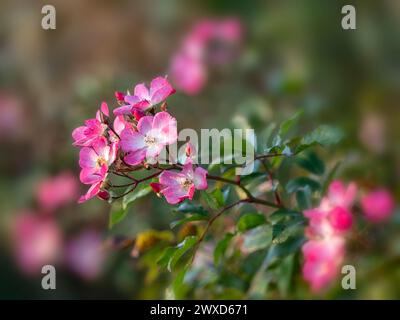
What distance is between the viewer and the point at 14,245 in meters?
2.00

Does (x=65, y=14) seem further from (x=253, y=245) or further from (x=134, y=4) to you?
(x=253, y=245)

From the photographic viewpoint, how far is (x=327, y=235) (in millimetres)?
1054

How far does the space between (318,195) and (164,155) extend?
245 mm

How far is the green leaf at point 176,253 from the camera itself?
83 cm

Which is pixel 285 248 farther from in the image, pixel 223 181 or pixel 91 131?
pixel 91 131

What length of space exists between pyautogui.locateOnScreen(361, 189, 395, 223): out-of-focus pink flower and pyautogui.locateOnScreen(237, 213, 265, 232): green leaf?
0.42 meters

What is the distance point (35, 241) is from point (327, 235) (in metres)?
1.05

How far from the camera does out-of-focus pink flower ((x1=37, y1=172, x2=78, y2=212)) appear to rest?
6.08ft

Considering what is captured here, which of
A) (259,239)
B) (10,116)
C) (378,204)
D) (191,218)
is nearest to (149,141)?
(191,218)

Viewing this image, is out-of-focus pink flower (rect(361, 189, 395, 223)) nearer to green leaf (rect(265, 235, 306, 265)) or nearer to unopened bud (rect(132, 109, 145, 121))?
green leaf (rect(265, 235, 306, 265))

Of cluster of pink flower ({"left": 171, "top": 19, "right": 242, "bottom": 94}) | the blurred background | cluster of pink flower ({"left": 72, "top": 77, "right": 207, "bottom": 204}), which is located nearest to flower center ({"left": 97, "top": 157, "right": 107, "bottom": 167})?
cluster of pink flower ({"left": 72, "top": 77, "right": 207, "bottom": 204})

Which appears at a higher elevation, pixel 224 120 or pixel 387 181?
pixel 224 120

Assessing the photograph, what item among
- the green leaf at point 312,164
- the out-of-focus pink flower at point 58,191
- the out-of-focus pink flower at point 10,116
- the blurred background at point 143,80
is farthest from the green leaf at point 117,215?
the out-of-focus pink flower at point 10,116

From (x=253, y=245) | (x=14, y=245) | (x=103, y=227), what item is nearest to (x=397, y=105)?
(x=103, y=227)
